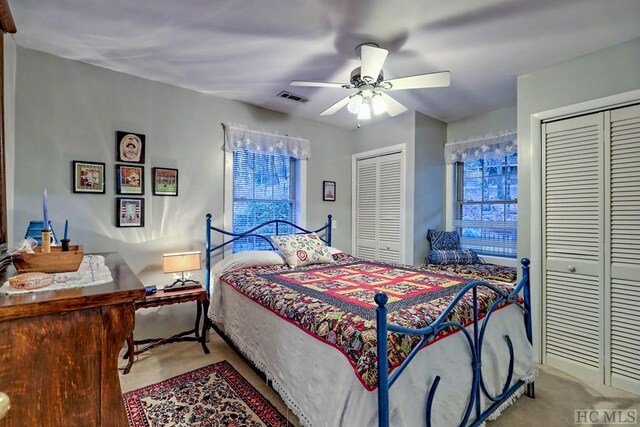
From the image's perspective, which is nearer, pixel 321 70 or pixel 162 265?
pixel 321 70

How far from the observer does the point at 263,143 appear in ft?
11.9

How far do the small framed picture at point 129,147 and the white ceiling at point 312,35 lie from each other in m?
0.57

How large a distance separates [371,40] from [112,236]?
267 cm

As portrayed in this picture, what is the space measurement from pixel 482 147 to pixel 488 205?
2.31 ft

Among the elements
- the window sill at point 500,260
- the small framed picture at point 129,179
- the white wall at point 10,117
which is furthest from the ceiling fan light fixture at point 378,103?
the white wall at point 10,117

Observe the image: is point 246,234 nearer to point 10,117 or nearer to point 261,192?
point 261,192

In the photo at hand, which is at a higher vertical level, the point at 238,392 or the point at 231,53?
the point at 231,53

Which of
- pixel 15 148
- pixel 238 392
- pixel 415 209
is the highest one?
pixel 15 148

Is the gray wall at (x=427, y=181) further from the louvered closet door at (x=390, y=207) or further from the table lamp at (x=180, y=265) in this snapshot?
the table lamp at (x=180, y=265)

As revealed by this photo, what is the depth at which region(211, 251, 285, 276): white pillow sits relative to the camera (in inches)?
113

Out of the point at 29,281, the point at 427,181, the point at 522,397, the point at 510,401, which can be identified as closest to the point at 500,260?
the point at 427,181

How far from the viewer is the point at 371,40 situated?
7.30 feet

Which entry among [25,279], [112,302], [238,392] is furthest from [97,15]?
[238,392]

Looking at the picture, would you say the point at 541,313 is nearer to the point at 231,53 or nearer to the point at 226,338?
the point at 226,338
